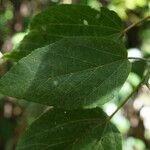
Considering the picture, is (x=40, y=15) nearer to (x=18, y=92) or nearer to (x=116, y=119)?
(x=18, y=92)

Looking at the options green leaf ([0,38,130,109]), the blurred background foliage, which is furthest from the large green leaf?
the blurred background foliage

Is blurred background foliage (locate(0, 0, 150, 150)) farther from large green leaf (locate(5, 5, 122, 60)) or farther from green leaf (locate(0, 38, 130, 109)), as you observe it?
green leaf (locate(0, 38, 130, 109))

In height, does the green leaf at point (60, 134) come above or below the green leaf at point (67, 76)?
below

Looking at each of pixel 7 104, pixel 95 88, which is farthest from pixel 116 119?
pixel 95 88

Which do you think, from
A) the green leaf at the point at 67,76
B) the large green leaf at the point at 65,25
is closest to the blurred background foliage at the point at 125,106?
the large green leaf at the point at 65,25

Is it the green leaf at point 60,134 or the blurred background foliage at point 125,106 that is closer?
the green leaf at point 60,134

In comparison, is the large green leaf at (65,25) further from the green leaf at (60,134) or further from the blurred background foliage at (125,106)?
the blurred background foliage at (125,106)
